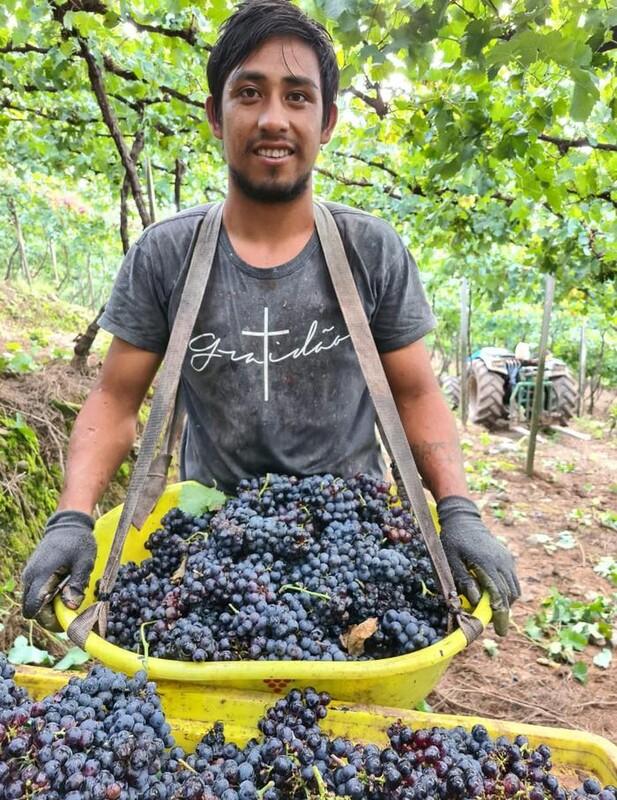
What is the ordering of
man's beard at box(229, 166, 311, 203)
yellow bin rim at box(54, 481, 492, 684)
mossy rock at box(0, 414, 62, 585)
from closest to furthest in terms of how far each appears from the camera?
yellow bin rim at box(54, 481, 492, 684) < man's beard at box(229, 166, 311, 203) < mossy rock at box(0, 414, 62, 585)

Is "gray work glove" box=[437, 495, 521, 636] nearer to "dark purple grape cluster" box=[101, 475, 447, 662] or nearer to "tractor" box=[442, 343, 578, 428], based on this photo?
"dark purple grape cluster" box=[101, 475, 447, 662]

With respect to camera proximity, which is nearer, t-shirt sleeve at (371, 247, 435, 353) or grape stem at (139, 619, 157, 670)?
grape stem at (139, 619, 157, 670)

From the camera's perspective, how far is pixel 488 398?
11.6m

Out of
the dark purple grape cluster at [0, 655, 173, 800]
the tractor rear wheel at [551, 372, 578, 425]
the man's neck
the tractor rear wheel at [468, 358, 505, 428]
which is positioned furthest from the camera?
the tractor rear wheel at [468, 358, 505, 428]

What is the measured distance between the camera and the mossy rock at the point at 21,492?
9.84ft

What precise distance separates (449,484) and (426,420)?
228 millimetres

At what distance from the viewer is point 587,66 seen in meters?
1.78

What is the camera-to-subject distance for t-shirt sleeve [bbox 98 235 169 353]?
196cm

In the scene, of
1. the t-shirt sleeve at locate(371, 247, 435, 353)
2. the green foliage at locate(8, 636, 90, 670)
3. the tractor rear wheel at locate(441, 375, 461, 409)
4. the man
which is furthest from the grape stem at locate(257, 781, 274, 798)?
the tractor rear wheel at locate(441, 375, 461, 409)

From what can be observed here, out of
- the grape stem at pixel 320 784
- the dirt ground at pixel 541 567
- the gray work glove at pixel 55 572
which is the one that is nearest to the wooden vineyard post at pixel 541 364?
the dirt ground at pixel 541 567

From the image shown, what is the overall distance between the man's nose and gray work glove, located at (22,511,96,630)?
4.04 ft

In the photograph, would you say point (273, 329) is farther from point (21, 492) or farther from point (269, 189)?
point (21, 492)

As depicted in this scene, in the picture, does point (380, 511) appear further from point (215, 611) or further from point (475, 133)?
point (475, 133)

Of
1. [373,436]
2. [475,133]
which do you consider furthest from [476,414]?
[373,436]
